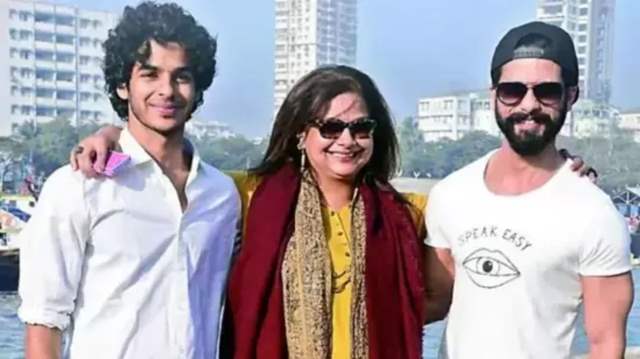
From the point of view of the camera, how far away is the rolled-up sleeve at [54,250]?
5.87ft

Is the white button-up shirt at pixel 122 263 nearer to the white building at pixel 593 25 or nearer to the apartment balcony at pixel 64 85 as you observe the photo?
the white building at pixel 593 25

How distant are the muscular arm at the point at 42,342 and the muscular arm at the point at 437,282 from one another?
33.8 inches

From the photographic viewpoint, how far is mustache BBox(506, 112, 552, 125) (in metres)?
A: 1.98

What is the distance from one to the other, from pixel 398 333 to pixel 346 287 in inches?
6.3

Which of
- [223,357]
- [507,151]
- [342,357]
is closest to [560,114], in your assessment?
[507,151]

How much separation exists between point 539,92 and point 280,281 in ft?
2.25

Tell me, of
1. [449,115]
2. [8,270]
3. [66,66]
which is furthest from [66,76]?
[8,270]

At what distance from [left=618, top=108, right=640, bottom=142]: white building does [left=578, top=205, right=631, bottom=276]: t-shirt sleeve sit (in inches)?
1116

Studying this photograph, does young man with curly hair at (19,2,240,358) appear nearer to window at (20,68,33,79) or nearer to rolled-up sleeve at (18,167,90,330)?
rolled-up sleeve at (18,167,90,330)

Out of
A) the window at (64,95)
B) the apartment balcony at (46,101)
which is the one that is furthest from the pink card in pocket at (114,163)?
the window at (64,95)

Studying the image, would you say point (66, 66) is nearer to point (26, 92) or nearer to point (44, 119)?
point (26, 92)

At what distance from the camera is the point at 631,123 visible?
99.9 feet

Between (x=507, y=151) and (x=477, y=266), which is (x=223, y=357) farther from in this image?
(x=507, y=151)

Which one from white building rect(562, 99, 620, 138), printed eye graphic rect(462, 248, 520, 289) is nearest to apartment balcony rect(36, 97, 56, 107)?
white building rect(562, 99, 620, 138)
